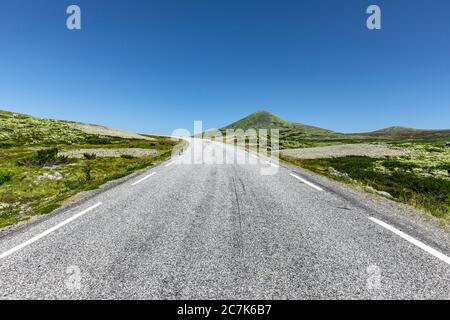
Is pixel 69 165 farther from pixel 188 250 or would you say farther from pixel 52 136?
pixel 52 136

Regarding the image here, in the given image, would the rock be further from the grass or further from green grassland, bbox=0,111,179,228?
the grass

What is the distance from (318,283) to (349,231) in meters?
2.45

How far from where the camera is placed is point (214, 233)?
18.7ft

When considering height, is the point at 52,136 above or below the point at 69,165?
above

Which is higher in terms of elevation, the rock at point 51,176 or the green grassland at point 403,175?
the rock at point 51,176

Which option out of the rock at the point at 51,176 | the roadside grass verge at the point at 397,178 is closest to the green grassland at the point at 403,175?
the roadside grass verge at the point at 397,178

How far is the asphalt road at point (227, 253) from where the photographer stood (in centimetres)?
366

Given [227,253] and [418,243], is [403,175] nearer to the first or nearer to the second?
[418,243]

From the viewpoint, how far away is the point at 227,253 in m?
4.73

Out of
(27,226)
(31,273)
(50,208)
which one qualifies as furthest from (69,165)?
(31,273)

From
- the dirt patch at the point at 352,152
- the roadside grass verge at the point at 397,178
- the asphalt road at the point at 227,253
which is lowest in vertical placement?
the roadside grass verge at the point at 397,178

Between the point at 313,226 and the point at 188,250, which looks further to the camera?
the point at 313,226

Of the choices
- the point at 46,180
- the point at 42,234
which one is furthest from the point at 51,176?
the point at 42,234

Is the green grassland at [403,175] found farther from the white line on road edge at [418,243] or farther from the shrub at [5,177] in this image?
the shrub at [5,177]
